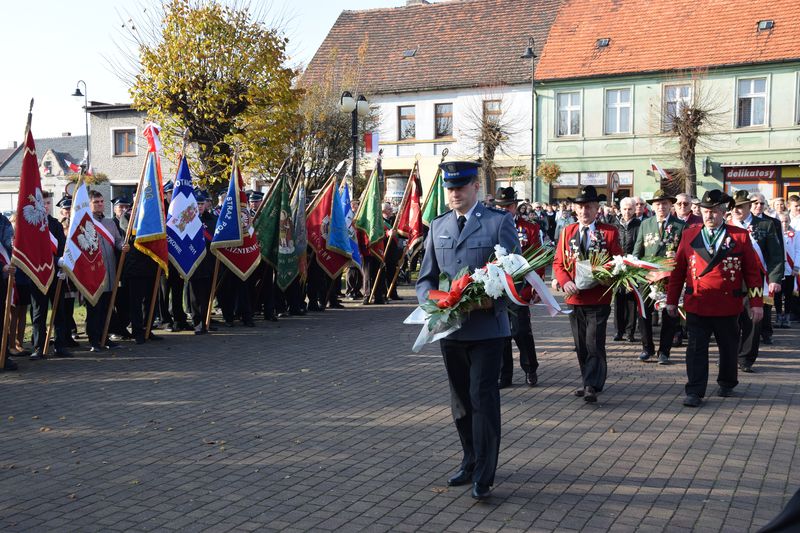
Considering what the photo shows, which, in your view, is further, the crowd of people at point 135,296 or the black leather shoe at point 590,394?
the crowd of people at point 135,296

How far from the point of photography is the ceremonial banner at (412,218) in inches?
710

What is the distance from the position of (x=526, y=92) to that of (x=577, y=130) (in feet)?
9.95

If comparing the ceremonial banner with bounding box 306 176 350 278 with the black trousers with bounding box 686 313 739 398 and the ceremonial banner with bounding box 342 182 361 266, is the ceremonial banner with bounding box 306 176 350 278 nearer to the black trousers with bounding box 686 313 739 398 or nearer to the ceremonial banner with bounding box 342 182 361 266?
the ceremonial banner with bounding box 342 182 361 266

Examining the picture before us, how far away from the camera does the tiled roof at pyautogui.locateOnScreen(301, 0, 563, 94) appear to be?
40.8m

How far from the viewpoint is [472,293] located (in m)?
5.66

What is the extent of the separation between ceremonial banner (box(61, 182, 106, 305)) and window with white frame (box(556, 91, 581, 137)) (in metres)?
30.3

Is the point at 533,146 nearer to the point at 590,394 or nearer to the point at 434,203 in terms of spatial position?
the point at 434,203

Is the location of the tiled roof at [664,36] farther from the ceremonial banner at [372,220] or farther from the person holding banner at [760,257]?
the person holding banner at [760,257]

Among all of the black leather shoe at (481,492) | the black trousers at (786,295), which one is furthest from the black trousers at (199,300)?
the black trousers at (786,295)

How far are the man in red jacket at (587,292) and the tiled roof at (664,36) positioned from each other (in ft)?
98.0

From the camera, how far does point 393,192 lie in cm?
3759

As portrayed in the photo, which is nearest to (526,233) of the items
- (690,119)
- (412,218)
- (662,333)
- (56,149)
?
(662,333)

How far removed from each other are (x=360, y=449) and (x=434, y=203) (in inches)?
468

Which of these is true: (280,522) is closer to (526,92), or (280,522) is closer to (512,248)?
(512,248)
